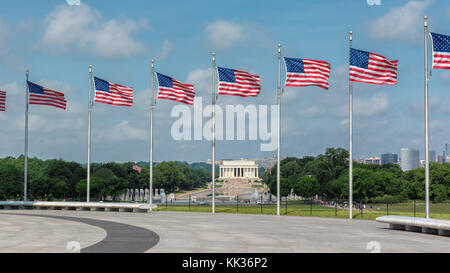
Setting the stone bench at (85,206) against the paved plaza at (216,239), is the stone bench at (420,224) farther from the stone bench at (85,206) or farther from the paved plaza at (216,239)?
the stone bench at (85,206)

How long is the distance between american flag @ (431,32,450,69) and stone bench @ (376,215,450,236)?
35.2 feet

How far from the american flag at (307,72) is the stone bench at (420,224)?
13667 millimetres

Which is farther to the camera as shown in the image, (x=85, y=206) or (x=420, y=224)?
(x=85, y=206)

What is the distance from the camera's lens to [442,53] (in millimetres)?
36438

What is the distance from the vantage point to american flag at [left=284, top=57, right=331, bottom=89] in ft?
143

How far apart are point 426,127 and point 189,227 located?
17.3 m

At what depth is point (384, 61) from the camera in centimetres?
4038

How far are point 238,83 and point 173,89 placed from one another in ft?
20.5

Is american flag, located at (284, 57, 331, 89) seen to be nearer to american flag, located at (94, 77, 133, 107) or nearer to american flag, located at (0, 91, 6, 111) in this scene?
american flag, located at (94, 77, 133, 107)

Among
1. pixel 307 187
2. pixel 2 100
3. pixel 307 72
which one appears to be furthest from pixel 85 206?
pixel 307 187

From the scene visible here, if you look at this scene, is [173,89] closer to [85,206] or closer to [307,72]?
[307,72]
